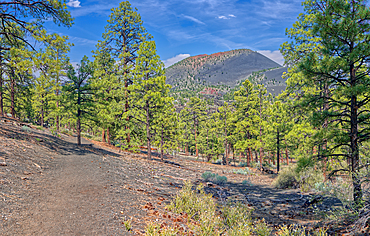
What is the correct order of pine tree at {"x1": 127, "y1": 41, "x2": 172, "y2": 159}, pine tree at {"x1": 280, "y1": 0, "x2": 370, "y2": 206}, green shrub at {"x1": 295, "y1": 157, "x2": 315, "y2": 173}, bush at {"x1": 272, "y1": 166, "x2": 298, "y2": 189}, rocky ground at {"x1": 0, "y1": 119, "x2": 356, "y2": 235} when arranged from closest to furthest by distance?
rocky ground at {"x1": 0, "y1": 119, "x2": 356, "y2": 235} < pine tree at {"x1": 280, "y1": 0, "x2": 370, "y2": 206} < green shrub at {"x1": 295, "y1": 157, "x2": 315, "y2": 173} < bush at {"x1": 272, "y1": 166, "x2": 298, "y2": 189} < pine tree at {"x1": 127, "y1": 41, "x2": 172, "y2": 159}

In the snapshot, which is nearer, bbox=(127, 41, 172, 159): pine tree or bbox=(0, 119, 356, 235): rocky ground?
bbox=(0, 119, 356, 235): rocky ground

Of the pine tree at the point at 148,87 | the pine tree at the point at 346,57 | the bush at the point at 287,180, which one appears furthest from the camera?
the pine tree at the point at 148,87

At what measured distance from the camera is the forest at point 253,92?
7.30 metres

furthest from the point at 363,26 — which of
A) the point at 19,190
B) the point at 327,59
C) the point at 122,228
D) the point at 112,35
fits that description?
the point at 112,35

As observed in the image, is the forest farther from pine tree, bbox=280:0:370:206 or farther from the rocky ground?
the rocky ground

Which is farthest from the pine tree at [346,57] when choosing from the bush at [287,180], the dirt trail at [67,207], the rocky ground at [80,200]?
the dirt trail at [67,207]

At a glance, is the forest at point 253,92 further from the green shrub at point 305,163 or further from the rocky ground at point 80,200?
the rocky ground at point 80,200

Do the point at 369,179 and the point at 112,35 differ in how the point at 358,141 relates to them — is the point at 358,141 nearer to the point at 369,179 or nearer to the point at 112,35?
the point at 369,179

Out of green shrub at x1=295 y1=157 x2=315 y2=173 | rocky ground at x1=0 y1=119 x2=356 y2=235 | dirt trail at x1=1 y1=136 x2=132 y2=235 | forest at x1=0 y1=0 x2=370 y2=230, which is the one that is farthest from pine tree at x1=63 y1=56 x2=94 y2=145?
green shrub at x1=295 y1=157 x2=315 y2=173

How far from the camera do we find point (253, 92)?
28406mm

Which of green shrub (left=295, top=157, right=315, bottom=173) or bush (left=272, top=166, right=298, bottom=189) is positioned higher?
green shrub (left=295, top=157, right=315, bottom=173)

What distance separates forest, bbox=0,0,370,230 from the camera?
287 inches

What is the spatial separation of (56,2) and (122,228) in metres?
10.3

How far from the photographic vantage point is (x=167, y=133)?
19.4m
